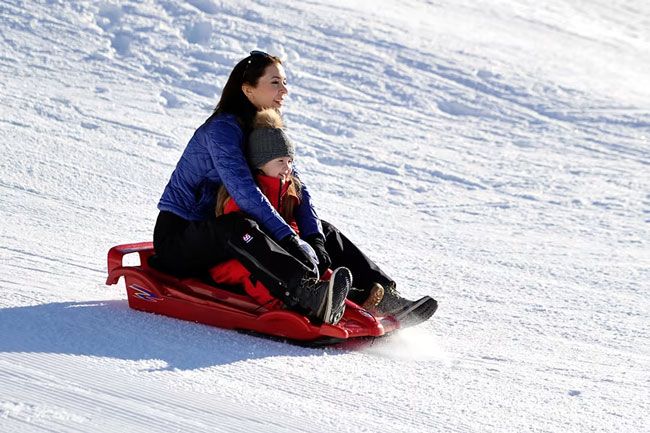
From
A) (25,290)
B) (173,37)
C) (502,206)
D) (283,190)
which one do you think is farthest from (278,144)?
(173,37)

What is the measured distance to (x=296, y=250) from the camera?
13.4 ft

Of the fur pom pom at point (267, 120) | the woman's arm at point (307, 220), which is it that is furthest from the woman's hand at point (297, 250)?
the fur pom pom at point (267, 120)

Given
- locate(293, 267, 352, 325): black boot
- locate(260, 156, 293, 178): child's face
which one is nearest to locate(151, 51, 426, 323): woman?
locate(293, 267, 352, 325): black boot

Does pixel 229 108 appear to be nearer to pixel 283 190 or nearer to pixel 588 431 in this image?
pixel 283 190

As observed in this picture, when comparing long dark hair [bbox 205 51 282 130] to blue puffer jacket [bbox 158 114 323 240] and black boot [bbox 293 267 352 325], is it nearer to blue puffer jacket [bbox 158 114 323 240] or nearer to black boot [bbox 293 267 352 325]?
blue puffer jacket [bbox 158 114 323 240]

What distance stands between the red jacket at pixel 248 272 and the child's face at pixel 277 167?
33mm

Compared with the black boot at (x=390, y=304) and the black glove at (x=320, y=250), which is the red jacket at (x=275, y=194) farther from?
the black boot at (x=390, y=304)

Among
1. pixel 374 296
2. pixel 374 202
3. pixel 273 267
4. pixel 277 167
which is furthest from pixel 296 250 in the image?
pixel 374 202

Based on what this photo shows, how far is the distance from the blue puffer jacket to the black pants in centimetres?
7

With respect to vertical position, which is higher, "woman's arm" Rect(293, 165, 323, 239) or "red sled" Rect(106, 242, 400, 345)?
"woman's arm" Rect(293, 165, 323, 239)

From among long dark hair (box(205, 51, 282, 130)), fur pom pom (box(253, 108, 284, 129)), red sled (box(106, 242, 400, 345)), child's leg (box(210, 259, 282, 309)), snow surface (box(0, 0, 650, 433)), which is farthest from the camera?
long dark hair (box(205, 51, 282, 130))

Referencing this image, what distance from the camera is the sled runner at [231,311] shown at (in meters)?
3.99

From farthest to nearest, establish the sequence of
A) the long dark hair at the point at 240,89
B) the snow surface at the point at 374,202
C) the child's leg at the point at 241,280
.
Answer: the long dark hair at the point at 240,89, the child's leg at the point at 241,280, the snow surface at the point at 374,202

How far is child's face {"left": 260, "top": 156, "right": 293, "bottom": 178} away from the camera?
13.8 feet
